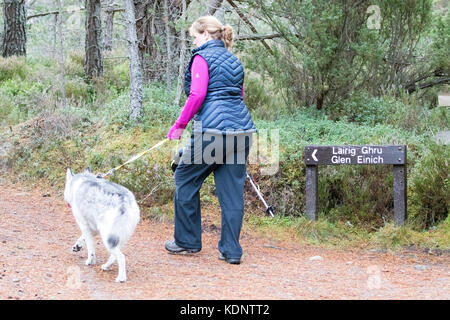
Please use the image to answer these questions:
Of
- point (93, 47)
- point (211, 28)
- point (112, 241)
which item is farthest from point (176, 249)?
point (93, 47)

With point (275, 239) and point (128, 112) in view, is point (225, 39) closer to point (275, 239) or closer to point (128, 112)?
point (275, 239)

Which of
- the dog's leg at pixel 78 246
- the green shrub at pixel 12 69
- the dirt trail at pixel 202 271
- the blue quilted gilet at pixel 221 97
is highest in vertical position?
the green shrub at pixel 12 69

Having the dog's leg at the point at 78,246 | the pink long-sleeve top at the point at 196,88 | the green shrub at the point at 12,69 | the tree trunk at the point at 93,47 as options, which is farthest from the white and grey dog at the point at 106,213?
the green shrub at the point at 12,69

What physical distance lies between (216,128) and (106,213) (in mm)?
1265

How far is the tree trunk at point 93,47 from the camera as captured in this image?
12898mm

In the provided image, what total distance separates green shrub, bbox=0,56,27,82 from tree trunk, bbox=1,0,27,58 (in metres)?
1.14

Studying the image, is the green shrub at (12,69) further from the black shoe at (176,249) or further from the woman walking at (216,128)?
the woman walking at (216,128)

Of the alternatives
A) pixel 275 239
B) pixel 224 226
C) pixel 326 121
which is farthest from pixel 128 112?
A: pixel 224 226

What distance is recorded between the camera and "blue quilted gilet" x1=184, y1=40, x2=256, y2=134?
5246mm

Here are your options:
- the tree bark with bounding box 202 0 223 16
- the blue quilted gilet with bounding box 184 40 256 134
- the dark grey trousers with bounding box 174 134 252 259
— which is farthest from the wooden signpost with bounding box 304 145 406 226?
the tree bark with bounding box 202 0 223 16

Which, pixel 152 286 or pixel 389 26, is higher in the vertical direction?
pixel 389 26

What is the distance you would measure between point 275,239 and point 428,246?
1685 mm

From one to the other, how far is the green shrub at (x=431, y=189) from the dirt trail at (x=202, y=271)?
104 cm

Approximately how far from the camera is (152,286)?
4.52m
